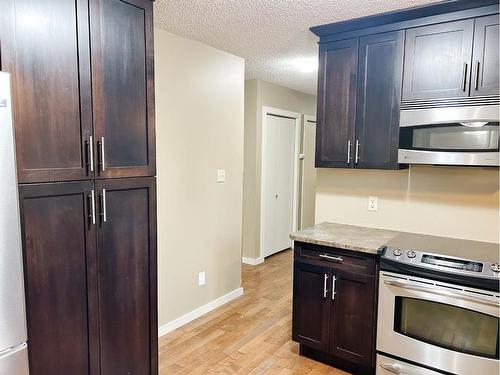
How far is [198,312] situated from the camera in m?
3.33

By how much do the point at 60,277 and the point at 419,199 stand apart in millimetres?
2352

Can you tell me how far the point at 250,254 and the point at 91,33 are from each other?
11.7 feet

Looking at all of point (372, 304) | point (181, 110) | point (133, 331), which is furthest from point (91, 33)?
point (372, 304)

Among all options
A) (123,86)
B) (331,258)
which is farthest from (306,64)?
(123,86)

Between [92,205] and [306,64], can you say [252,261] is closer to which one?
[306,64]

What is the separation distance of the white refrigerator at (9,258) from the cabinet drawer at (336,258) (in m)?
1.68

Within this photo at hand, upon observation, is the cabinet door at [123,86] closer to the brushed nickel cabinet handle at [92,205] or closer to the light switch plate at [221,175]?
the brushed nickel cabinet handle at [92,205]

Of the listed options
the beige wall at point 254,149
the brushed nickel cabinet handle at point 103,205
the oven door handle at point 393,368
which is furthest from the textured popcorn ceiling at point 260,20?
the oven door handle at point 393,368

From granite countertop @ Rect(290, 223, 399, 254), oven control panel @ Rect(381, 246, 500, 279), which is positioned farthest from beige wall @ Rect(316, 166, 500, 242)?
oven control panel @ Rect(381, 246, 500, 279)

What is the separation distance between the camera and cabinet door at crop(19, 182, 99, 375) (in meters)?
1.56

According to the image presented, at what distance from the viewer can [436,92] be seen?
2328 millimetres

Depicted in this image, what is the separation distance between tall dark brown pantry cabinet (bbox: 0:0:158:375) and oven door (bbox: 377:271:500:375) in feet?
4.65

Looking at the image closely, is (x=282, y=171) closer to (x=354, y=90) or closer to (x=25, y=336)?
(x=354, y=90)

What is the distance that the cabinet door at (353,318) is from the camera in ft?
7.61
